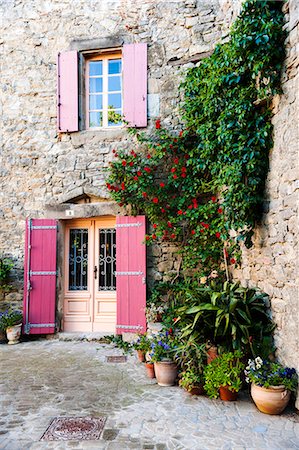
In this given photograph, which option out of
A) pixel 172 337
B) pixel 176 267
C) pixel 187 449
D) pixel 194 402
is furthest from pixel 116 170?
pixel 187 449

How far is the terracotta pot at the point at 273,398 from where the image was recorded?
3.17 m

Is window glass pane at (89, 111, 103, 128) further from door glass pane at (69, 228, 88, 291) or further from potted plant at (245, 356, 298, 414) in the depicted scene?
potted plant at (245, 356, 298, 414)

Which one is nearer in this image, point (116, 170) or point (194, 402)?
point (194, 402)

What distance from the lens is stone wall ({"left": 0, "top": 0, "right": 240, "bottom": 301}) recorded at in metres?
6.18

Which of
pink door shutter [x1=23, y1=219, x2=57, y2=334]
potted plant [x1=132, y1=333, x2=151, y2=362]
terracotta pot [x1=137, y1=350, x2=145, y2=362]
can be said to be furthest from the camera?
pink door shutter [x1=23, y1=219, x2=57, y2=334]

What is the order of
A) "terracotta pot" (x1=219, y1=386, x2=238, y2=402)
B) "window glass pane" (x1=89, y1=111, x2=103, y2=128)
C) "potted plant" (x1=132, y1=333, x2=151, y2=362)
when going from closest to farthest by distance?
"terracotta pot" (x1=219, y1=386, x2=238, y2=402), "potted plant" (x1=132, y1=333, x2=151, y2=362), "window glass pane" (x1=89, y1=111, x2=103, y2=128)

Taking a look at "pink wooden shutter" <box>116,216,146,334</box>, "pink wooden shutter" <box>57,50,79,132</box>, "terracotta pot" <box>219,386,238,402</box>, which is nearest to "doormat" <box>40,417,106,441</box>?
"terracotta pot" <box>219,386,238,402</box>

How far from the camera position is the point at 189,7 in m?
6.20

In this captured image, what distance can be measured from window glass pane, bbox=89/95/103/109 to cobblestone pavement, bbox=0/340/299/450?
430 centimetres

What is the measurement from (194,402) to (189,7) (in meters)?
6.00

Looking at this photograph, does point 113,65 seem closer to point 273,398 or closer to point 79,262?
point 79,262

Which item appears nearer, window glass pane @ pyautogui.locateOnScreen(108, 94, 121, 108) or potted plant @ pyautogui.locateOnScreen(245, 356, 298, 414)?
potted plant @ pyautogui.locateOnScreen(245, 356, 298, 414)

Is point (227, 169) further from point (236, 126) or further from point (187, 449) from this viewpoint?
point (187, 449)

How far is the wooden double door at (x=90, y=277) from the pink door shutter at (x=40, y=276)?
0.99 ft
